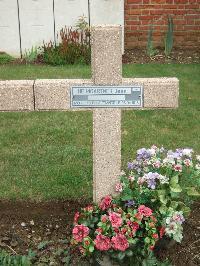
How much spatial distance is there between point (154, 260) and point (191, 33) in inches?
281

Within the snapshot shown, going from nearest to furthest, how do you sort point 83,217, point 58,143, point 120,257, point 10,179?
point 120,257, point 83,217, point 10,179, point 58,143

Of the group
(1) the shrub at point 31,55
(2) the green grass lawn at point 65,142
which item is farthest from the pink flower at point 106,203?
(1) the shrub at point 31,55

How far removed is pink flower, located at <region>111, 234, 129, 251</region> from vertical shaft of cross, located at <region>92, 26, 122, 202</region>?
56 centimetres

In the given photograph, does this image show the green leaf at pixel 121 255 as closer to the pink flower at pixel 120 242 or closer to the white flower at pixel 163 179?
the pink flower at pixel 120 242

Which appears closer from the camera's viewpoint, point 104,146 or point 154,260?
point 154,260

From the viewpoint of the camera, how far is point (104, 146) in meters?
3.64

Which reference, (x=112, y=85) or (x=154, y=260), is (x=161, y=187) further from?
(x=112, y=85)

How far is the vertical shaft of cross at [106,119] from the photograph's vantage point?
3.47 meters

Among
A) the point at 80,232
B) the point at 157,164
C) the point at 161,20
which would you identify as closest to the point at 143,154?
the point at 157,164

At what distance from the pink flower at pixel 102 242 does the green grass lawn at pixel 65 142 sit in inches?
41.1

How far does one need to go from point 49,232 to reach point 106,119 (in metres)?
0.84

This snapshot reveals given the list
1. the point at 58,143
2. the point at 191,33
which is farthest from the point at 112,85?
the point at 191,33

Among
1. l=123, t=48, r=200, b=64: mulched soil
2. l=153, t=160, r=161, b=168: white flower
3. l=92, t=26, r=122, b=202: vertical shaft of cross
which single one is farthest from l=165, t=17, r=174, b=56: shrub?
l=153, t=160, r=161, b=168: white flower

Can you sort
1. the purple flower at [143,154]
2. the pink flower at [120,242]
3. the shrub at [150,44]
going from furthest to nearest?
1. the shrub at [150,44]
2. the purple flower at [143,154]
3. the pink flower at [120,242]
